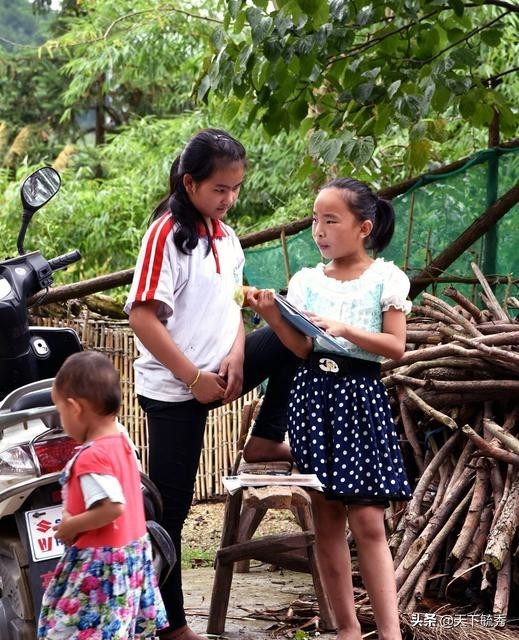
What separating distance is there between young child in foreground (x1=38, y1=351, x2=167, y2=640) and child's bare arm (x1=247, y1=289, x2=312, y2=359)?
2.38 ft

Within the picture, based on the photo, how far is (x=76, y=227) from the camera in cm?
1406

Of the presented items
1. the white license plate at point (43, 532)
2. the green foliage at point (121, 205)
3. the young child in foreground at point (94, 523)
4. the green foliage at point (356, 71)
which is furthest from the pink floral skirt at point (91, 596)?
the green foliage at point (121, 205)

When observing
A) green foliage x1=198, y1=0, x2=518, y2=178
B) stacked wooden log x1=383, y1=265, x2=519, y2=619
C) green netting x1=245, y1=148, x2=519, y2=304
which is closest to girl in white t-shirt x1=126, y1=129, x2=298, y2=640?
stacked wooden log x1=383, y1=265, x2=519, y2=619

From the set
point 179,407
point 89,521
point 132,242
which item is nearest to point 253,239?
point 179,407

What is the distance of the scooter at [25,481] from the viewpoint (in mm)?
3242

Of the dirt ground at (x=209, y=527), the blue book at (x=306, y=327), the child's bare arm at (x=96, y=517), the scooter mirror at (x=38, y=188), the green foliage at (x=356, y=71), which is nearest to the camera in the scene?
the child's bare arm at (x=96, y=517)

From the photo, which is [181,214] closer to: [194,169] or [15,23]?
[194,169]

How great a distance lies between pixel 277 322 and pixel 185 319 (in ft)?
1.14

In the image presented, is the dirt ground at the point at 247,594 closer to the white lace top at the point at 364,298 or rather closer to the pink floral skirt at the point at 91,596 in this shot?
the white lace top at the point at 364,298

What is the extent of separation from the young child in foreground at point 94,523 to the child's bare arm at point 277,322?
28.5 inches

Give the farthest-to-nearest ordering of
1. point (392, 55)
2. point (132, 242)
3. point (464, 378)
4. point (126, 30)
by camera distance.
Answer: point (126, 30)
point (132, 242)
point (392, 55)
point (464, 378)

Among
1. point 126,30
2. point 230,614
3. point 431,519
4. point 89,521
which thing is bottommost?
point 230,614

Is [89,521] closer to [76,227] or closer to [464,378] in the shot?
[464,378]

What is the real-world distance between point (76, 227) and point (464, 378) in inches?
379
